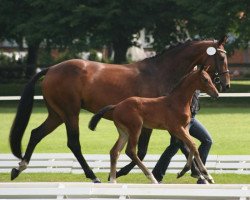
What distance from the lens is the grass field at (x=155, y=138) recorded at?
13.8 m

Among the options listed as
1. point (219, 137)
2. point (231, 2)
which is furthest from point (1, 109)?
point (219, 137)

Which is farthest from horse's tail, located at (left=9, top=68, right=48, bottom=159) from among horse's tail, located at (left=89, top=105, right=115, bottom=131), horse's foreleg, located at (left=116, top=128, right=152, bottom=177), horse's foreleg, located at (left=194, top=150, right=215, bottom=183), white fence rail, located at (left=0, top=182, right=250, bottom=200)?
white fence rail, located at (left=0, top=182, right=250, bottom=200)

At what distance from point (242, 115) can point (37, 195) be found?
1844 centimetres

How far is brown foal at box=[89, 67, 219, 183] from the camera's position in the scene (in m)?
11.5

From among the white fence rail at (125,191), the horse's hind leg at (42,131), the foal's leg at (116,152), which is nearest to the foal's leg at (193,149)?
the foal's leg at (116,152)

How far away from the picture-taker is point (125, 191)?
971cm

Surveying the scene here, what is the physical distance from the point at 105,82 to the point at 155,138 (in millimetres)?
8051

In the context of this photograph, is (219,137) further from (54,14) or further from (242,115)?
(54,14)

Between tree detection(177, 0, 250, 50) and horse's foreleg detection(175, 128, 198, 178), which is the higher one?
horse's foreleg detection(175, 128, 198, 178)

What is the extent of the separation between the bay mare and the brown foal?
0.97 m

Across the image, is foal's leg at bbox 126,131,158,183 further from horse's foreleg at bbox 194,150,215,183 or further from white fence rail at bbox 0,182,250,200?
white fence rail at bbox 0,182,250,200

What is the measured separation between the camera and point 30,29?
35781 mm

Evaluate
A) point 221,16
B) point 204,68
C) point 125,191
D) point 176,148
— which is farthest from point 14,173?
point 221,16

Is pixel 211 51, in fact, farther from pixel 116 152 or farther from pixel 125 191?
pixel 125 191
